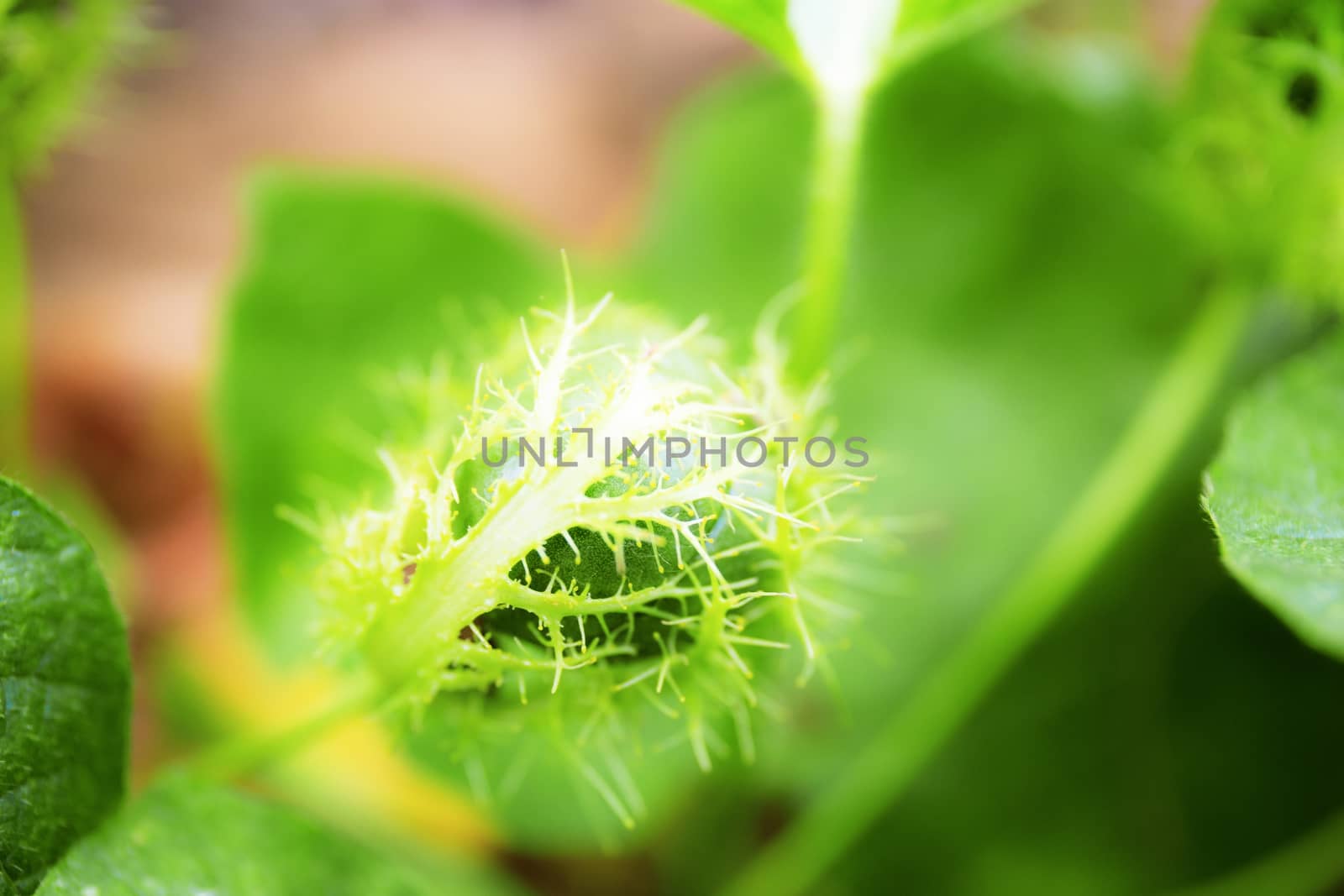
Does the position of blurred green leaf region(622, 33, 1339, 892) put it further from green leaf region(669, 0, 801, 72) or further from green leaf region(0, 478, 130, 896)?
green leaf region(0, 478, 130, 896)

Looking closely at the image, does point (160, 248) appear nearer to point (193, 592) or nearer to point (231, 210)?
point (231, 210)

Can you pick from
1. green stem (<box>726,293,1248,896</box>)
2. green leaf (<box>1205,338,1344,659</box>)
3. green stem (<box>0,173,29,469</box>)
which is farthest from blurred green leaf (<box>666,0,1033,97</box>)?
green stem (<box>0,173,29,469</box>)

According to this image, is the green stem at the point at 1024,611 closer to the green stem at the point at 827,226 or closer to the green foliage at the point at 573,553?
the green foliage at the point at 573,553

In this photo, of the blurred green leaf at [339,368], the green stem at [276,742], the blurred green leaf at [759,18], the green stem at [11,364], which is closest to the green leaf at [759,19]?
the blurred green leaf at [759,18]

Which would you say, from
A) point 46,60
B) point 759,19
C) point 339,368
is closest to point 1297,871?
point 759,19

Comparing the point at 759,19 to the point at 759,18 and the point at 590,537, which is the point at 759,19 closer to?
the point at 759,18
